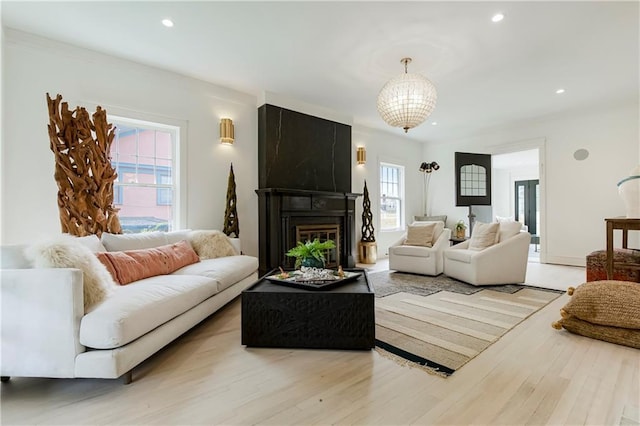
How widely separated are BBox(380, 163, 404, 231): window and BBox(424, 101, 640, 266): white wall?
2.37m

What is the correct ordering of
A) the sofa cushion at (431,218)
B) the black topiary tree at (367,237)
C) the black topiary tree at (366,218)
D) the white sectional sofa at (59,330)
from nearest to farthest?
1. the white sectional sofa at (59,330)
2. the black topiary tree at (367,237)
3. the black topiary tree at (366,218)
4. the sofa cushion at (431,218)

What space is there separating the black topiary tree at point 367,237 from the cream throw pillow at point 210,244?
287 cm

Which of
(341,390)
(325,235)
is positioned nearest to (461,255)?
(325,235)

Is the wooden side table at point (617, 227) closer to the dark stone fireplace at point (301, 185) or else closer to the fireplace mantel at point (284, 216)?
the dark stone fireplace at point (301, 185)

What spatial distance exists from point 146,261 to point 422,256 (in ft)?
11.5

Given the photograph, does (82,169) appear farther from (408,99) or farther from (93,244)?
(408,99)

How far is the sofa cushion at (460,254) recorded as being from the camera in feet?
12.7

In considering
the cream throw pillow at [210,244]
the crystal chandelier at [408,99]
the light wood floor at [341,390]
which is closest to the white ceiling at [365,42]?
the crystal chandelier at [408,99]

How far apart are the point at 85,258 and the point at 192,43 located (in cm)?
240

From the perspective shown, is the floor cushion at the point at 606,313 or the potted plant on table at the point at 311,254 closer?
the floor cushion at the point at 606,313

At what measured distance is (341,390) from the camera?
5.22 ft

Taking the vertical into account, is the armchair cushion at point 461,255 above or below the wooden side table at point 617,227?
below

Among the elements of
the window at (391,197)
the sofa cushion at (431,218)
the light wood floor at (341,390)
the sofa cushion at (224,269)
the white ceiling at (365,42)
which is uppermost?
the white ceiling at (365,42)

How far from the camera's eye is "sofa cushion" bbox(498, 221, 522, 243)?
3.96 m
